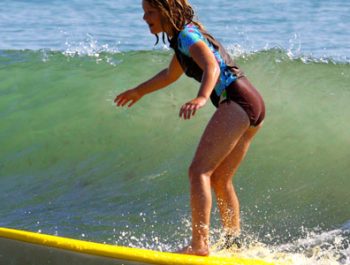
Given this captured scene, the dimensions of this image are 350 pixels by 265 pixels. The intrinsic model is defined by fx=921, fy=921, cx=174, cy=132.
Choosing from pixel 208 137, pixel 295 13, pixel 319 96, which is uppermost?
pixel 208 137

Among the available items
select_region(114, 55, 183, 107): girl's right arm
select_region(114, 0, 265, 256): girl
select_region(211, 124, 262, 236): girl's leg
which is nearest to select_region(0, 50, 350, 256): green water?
select_region(211, 124, 262, 236): girl's leg

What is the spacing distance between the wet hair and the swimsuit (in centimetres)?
2

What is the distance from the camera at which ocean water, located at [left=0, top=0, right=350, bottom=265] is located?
235 inches

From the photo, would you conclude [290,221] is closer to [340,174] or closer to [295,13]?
[340,174]

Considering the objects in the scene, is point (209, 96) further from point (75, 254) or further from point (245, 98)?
point (75, 254)

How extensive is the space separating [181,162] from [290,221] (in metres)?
1.42

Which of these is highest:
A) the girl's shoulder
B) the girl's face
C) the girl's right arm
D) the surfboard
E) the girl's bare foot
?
the girl's face

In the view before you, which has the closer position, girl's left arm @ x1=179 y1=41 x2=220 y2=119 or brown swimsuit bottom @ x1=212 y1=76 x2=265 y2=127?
girl's left arm @ x1=179 y1=41 x2=220 y2=119

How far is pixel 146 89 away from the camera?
4996mm

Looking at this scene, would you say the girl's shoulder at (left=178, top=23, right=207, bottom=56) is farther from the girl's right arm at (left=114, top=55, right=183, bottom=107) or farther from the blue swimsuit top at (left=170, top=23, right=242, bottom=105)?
the girl's right arm at (left=114, top=55, right=183, bottom=107)

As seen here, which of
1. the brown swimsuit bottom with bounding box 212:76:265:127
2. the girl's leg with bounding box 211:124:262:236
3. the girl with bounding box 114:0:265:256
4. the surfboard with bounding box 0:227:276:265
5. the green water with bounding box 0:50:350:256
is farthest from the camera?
the green water with bounding box 0:50:350:256

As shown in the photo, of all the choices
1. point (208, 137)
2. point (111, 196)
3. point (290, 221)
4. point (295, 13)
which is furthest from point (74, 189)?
point (295, 13)

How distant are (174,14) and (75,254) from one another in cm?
128

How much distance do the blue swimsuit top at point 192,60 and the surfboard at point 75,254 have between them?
85cm
